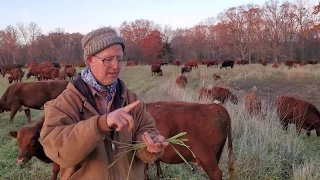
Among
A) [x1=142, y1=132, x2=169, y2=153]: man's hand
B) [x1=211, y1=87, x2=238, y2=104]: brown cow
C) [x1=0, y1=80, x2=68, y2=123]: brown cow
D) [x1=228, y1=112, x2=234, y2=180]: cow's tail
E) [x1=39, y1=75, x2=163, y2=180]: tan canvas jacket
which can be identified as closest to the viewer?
[x1=39, y1=75, x2=163, y2=180]: tan canvas jacket

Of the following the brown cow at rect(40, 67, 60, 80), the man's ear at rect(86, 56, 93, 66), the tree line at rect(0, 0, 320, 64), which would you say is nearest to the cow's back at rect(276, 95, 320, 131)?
the man's ear at rect(86, 56, 93, 66)

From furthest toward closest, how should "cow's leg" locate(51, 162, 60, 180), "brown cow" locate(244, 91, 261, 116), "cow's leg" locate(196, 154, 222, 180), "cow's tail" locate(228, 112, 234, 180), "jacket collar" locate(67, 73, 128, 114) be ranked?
"brown cow" locate(244, 91, 261, 116), "cow's leg" locate(51, 162, 60, 180), "cow's tail" locate(228, 112, 234, 180), "cow's leg" locate(196, 154, 222, 180), "jacket collar" locate(67, 73, 128, 114)

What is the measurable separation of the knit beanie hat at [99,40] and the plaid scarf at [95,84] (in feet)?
0.46

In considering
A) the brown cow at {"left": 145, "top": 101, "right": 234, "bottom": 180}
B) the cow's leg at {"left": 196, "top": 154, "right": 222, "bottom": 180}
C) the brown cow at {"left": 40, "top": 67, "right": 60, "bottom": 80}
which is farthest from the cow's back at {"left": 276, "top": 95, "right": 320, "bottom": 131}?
the brown cow at {"left": 40, "top": 67, "right": 60, "bottom": 80}

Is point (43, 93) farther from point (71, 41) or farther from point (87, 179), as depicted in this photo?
point (71, 41)

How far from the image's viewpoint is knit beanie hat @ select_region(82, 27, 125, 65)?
8.13 ft

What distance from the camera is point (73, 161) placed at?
220cm

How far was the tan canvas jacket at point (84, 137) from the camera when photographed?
211cm

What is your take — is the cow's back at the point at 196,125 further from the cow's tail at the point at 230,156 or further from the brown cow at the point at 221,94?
the brown cow at the point at 221,94

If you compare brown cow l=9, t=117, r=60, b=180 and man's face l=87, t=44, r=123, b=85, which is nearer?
man's face l=87, t=44, r=123, b=85

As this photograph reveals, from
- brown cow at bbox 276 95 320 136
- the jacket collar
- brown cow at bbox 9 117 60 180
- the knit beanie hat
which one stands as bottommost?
brown cow at bbox 276 95 320 136

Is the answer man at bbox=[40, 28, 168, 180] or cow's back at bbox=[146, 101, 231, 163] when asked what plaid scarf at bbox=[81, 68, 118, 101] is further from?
cow's back at bbox=[146, 101, 231, 163]

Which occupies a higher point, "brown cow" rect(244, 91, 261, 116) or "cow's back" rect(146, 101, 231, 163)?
"cow's back" rect(146, 101, 231, 163)

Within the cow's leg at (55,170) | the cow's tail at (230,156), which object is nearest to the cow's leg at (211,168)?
the cow's tail at (230,156)
